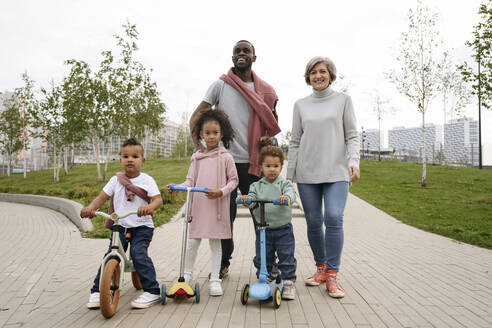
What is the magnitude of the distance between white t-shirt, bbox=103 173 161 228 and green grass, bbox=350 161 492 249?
20.0 feet

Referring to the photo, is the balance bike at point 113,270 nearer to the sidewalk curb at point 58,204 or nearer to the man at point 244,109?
the man at point 244,109

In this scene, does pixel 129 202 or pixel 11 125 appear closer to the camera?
pixel 129 202

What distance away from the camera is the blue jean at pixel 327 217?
363 cm

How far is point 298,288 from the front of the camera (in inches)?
151

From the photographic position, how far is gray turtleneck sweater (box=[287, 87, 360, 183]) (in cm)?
372

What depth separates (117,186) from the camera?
353 cm

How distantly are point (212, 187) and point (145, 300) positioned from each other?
3.91 ft

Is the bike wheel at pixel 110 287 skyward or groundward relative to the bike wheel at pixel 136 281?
skyward

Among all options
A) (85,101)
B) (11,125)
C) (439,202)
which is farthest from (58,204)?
(11,125)

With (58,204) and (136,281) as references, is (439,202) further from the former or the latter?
(58,204)

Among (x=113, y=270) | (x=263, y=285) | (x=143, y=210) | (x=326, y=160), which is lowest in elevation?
(x=263, y=285)

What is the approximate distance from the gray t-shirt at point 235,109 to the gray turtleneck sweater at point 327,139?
0.61 m

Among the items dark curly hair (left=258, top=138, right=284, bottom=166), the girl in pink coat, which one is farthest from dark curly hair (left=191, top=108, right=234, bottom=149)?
dark curly hair (left=258, top=138, right=284, bottom=166)

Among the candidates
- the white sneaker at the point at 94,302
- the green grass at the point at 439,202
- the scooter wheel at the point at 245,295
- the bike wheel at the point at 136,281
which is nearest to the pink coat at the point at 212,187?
the scooter wheel at the point at 245,295
